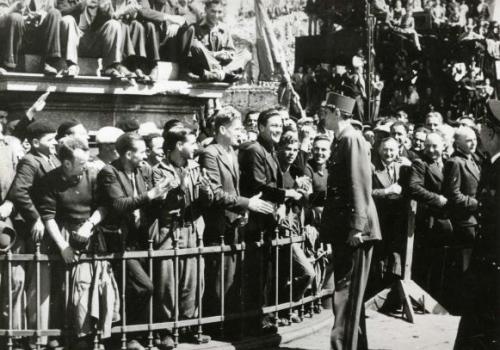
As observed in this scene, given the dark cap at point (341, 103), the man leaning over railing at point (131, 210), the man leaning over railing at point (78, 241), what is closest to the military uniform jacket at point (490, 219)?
the dark cap at point (341, 103)

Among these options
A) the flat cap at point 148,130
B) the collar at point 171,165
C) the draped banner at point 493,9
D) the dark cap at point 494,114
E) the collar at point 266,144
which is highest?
the draped banner at point 493,9

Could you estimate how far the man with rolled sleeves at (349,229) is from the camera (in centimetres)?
616

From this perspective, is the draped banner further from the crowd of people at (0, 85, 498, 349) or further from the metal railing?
the metal railing

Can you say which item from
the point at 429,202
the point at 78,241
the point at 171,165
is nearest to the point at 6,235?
the point at 78,241

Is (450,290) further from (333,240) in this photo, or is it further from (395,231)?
(333,240)

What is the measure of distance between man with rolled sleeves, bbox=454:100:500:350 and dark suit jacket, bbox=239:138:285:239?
2018mm

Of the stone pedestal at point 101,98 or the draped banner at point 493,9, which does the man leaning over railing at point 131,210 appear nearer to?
the stone pedestal at point 101,98

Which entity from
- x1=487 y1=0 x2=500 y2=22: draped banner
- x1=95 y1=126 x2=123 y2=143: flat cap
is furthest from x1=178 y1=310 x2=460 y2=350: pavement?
x1=487 y1=0 x2=500 y2=22: draped banner

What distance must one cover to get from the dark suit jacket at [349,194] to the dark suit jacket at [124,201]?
4.65 ft

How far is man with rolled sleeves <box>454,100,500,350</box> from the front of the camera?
5.36 meters

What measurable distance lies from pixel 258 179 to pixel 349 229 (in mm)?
1141

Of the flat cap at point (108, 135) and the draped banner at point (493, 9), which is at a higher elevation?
the draped banner at point (493, 9)

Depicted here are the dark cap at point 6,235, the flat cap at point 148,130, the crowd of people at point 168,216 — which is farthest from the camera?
the flat cap at point 148,130

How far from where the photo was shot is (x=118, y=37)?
30.7 feet
